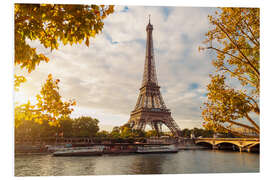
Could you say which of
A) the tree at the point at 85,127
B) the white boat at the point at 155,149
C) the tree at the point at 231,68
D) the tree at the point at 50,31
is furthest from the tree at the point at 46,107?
the tree at the point at 85,127

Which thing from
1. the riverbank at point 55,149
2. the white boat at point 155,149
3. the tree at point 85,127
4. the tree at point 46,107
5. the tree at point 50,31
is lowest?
the white boat at point 155,149

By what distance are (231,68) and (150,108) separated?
54.3ft

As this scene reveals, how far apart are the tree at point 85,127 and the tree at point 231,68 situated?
46.5 ft

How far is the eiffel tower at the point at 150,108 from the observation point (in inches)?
787

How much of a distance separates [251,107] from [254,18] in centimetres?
164

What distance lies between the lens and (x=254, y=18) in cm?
368

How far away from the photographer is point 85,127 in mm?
17094

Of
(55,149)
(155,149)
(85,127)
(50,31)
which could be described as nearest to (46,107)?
(50,31)

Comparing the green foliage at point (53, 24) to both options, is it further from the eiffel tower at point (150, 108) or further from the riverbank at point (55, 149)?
the eiffel tower at point (150, 108)

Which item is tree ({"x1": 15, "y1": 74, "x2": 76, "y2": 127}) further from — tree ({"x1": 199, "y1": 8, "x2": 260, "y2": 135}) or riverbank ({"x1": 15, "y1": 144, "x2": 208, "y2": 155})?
riverbank ({"x1": 15, "y1": 144, "x2": 208, "y2": 155})

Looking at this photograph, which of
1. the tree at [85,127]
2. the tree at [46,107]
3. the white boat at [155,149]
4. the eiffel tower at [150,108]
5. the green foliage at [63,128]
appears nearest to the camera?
the tree at [46,107]

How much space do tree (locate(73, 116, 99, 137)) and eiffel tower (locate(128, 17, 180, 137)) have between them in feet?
13.6
